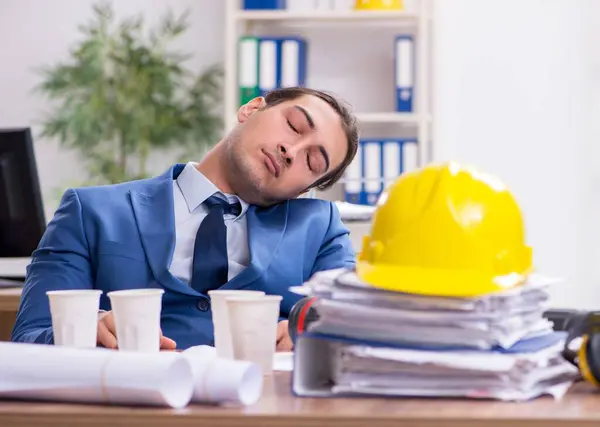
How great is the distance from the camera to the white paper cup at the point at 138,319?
1312 mm

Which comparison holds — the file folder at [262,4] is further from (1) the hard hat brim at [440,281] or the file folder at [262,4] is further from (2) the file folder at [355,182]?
(1) the hard hat brim at [440,281]

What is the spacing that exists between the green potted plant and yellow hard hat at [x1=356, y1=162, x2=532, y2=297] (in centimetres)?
371

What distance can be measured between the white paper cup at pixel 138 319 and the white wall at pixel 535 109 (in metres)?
3.56

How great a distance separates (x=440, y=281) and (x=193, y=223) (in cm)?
103

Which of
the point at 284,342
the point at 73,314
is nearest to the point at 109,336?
the point at 73,314

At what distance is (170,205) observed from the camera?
81.6 inches

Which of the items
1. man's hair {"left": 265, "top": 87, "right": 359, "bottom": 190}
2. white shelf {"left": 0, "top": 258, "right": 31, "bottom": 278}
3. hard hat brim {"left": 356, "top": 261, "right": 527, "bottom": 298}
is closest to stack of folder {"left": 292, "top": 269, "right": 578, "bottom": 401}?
hard hat brim {"left": 356, "top": 261, "right": 527, "bottom": 298}

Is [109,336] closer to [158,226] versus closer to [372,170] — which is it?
[158,226]

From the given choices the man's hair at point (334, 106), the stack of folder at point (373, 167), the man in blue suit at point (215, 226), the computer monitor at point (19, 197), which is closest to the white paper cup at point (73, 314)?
the man in blue suit at point (215, 226)

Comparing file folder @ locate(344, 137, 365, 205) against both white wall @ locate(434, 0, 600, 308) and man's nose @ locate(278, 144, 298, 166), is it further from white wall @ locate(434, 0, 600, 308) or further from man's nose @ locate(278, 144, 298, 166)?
man's nose @ locate(278, 144, 298, 166)

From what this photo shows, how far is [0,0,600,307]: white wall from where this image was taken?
4770 millimetres

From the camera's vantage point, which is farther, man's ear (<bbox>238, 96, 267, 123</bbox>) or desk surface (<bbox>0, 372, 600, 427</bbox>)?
man's ear (<bbox>238, 96, 267, 123</bbox>)

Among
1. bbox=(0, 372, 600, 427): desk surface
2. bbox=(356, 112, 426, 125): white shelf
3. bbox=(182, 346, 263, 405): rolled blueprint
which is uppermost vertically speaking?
bbox=(182, 346, 263, 405): rolled blueprint

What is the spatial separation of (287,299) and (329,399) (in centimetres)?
102
